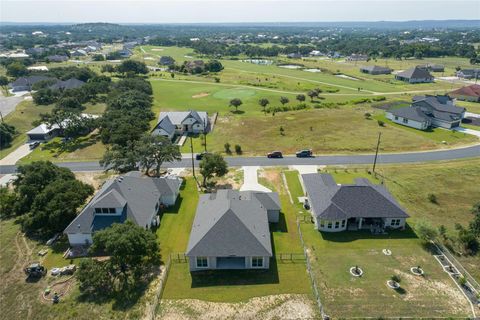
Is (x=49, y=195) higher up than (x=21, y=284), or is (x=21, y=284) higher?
(x=49, y=195)

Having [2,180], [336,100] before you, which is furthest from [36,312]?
[336,100]

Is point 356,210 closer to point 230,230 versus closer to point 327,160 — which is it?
point 230,230

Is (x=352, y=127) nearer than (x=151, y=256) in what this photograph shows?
No

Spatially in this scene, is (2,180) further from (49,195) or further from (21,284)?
(21,284)

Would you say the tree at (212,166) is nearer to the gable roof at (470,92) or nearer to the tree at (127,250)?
the tree at (127,250)

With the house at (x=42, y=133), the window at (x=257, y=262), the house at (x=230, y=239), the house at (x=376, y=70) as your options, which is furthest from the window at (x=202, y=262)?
the house at (x=376, y=70)

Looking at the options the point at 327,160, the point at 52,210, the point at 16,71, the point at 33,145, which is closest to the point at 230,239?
the point at 52,210
